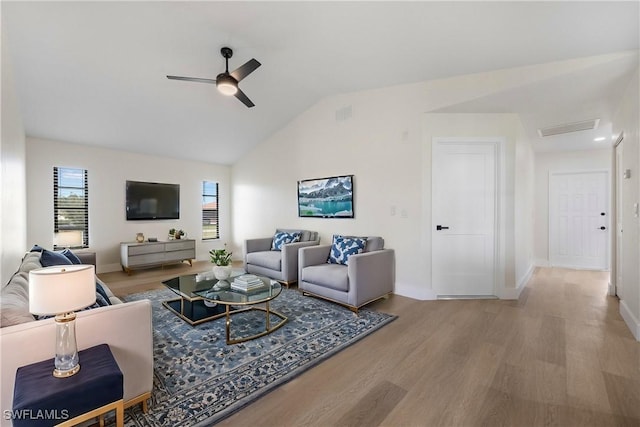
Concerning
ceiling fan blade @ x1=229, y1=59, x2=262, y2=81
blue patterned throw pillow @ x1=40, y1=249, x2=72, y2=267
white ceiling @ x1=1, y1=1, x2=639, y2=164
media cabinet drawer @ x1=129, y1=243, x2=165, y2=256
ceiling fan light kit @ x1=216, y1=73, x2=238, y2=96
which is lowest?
media cabinet drawer @ x1=129, y1=243, x2=165, y2=256

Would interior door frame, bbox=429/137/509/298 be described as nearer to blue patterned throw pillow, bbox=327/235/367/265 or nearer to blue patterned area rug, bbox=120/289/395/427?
blue patterned throw pillow, bbox=327/235/367/265

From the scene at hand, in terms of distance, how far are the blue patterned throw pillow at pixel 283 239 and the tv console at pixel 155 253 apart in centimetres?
201

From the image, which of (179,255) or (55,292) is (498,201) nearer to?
(55,292)

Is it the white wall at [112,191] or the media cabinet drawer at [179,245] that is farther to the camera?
the media cabinet drawer at [179,245]

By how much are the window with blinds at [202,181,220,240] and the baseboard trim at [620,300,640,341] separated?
6891 mm

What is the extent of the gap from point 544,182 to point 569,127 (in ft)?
7.12

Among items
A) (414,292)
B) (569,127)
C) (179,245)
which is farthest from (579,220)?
(179,245)

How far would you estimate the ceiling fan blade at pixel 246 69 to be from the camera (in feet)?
9.26

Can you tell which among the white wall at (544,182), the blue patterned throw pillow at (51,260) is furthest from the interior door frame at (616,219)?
the blue patterned throw pillow at (51,260)

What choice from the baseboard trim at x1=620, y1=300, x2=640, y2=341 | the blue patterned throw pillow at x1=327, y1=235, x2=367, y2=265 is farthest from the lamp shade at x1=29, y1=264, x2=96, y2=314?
the baseboard trim at x1=620, y1=300, x2=640, y2=341

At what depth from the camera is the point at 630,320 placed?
278cm

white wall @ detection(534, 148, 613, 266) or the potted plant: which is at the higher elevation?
white wall @ detection(534, 148, 613, 266)

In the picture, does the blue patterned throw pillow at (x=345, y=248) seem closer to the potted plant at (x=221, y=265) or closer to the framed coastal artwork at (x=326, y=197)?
the framed coastal artwork at (x=326, y=197)

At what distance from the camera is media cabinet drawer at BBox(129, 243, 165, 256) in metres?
5.15
